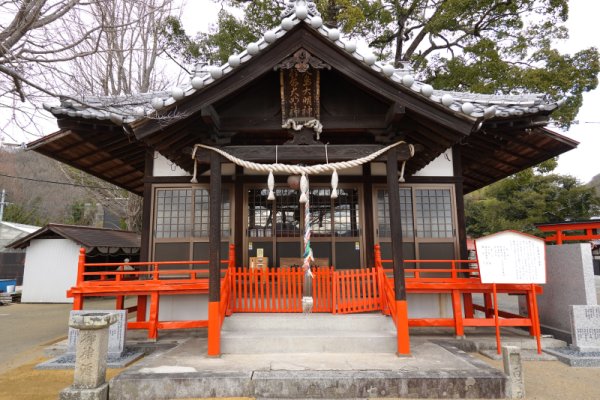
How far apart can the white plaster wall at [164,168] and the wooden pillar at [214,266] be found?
2.87 m

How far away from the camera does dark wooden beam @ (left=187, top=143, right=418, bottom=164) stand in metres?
6.09

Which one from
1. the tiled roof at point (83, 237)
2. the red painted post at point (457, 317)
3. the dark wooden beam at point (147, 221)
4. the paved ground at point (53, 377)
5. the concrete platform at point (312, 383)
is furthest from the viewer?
the tiled roof at point (83, 237)

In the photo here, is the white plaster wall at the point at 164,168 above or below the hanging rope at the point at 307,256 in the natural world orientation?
above

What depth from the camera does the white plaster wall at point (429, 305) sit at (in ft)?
26.5

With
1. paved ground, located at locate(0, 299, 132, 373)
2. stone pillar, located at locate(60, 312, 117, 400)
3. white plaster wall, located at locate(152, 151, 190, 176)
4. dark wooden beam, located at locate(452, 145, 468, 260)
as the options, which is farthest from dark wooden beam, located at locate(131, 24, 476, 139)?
paved ground, located at locate(0, 299, 132, 373)

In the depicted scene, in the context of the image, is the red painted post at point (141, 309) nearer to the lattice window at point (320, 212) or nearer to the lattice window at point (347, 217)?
the lattice window at point (320, 212)

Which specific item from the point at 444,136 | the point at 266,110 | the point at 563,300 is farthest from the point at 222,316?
the point at 563,300

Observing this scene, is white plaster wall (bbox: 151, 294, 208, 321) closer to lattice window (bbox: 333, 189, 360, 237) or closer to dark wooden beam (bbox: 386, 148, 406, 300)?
lattice window (bbox: 333, 189, 360, 237)

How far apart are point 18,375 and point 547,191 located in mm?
28359

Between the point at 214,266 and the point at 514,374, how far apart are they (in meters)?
4.47

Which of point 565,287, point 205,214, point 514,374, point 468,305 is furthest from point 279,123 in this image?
point 565,287

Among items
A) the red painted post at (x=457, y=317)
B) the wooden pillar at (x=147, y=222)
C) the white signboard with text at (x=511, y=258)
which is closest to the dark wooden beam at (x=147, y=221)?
the wooden pillar at (x=147, y=222)

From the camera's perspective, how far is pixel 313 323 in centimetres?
627

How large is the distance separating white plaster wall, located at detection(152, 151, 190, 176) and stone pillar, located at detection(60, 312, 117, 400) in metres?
4.53
